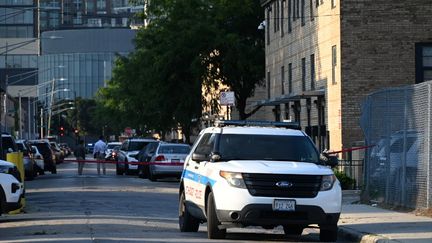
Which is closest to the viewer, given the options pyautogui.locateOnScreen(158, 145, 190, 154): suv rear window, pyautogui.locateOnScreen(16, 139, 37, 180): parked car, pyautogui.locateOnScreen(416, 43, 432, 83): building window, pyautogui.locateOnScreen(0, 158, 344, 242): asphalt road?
pyautogui.locateOnScreen(0, 158, 344, 242): asphalt road

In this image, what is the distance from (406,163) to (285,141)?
4859 mm

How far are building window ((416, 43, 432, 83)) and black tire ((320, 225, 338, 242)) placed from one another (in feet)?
73.7

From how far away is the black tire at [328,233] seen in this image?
1656cm

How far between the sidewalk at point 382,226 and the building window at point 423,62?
16.6 m

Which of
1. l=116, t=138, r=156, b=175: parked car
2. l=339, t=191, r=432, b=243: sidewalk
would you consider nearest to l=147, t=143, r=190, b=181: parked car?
l=116, t=138, r=156, b=175: parked car

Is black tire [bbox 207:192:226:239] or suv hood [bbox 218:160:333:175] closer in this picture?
suv hood [bbox 218:160:333:175]

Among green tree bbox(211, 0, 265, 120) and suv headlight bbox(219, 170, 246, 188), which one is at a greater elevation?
green tree bbox(211, 0, 265, 120)

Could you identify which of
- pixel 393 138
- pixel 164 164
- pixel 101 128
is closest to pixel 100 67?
pixel 101 128

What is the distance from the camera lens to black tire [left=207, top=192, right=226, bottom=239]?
16297 millimetres

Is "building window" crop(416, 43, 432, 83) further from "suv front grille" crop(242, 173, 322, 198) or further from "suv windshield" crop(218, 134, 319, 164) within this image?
"suv front grille" crop(242, 173, 322, 198)

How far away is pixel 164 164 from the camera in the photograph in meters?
40.2

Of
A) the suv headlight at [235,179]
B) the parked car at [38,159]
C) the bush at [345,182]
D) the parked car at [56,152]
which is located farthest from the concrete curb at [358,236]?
the parked car at [56,152]

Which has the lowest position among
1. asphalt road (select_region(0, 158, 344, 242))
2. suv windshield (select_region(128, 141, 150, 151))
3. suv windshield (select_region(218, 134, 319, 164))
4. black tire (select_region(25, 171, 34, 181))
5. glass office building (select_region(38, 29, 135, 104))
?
black tire (select_region(25, 171, 34, 181))

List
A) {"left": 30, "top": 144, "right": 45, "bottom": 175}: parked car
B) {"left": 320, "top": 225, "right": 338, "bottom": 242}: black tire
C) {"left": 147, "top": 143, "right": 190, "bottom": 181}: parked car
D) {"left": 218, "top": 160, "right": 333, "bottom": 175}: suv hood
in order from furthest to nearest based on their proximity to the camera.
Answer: {"left": 30, "top": 144, "right": 45, "bottom": 175}: parked car
{"left": 147, "top": 143, "right": 190, "bottom": 181}: parked car
{"left": 320, "top": 225, "right": 338, "bottom": 242}: black tire
{"left": 218, "top": 160, "right": 333, "bottom": 175}: suv hood
